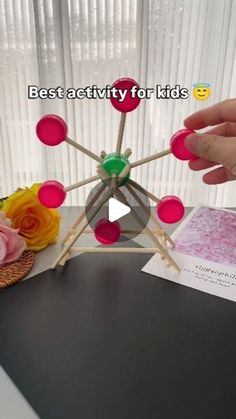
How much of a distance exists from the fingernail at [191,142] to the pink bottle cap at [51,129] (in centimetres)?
18

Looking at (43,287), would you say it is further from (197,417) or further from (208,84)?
(208,84)

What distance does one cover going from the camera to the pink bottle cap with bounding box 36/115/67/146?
1.73 ft

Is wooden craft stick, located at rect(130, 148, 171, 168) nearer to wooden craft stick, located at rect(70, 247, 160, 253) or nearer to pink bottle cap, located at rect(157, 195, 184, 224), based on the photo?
pink bottle cap, located at rect(157, 195, 184, 224)

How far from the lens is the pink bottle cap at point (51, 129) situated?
1.73ft

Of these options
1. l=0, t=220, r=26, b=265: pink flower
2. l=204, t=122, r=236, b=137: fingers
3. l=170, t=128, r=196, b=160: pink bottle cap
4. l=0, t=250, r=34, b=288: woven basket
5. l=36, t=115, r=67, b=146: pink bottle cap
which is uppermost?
l=36, t=115, r=67, b=146: pink bottle cap

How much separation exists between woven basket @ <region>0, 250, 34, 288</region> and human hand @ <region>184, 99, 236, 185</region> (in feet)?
1.11

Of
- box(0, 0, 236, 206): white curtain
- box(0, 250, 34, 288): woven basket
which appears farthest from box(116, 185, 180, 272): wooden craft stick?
box(0, 0, 236, 206): white curtain

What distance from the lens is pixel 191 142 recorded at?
0.53 m

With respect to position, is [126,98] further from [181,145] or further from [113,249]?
[113,249]

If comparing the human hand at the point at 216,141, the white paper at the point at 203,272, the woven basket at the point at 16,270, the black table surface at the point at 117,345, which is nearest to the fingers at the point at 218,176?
the human hand at the point at 216,141

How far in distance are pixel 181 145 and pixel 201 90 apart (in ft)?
4.30

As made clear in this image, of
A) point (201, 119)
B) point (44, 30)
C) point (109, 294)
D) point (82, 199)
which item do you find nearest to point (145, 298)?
point (109, 294)

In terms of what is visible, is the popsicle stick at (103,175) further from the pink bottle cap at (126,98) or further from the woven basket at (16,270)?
the woven basket at (16,270)

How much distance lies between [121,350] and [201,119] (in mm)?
405
